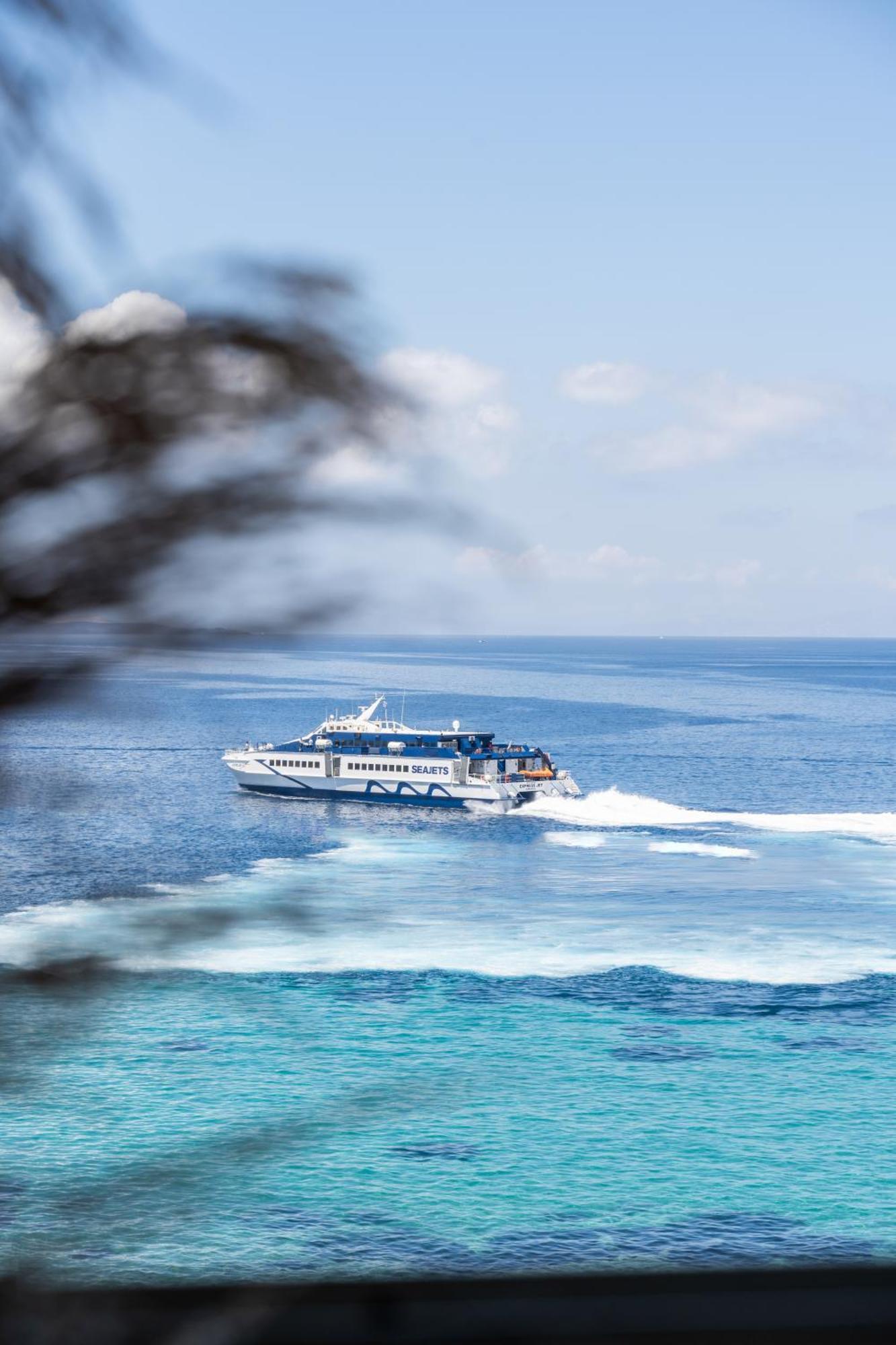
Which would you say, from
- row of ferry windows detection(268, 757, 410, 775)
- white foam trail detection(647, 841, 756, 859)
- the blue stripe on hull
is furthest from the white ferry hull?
white foam trail detection(647, 841, 756, 859)

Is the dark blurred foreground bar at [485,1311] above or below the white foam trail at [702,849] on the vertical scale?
above

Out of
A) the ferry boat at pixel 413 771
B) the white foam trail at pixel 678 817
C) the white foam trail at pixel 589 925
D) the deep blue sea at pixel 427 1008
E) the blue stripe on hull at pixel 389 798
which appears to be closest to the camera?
the deep blue sea at pixel 427 1008

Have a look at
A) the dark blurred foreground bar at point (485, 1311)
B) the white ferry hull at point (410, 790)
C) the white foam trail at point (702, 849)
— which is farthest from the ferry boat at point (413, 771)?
the dark blurred foreground bar at point (485, 1311)

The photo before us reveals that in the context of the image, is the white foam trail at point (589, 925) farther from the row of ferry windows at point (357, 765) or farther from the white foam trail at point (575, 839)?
the row of ferry windows at point (357, 765)

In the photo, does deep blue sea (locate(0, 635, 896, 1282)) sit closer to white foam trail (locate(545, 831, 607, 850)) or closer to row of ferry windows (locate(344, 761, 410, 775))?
white foam trail (locate(545, 831, 607, 850))

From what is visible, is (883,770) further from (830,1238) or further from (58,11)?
(58,11)

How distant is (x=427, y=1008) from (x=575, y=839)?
1656 cm

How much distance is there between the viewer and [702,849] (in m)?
34.6

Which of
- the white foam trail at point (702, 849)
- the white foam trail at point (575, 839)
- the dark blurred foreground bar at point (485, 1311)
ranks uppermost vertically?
the dark blurred foreground bar at point (485, 1311)

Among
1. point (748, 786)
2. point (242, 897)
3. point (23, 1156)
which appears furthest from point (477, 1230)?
point (748, 786)

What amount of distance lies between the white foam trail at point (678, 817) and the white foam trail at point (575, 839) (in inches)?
52.4

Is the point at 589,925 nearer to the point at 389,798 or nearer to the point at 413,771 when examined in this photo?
the point at 413,771

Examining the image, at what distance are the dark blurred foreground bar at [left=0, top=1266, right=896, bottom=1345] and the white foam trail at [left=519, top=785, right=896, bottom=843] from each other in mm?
37239

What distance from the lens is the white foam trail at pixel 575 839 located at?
36.6 meters
